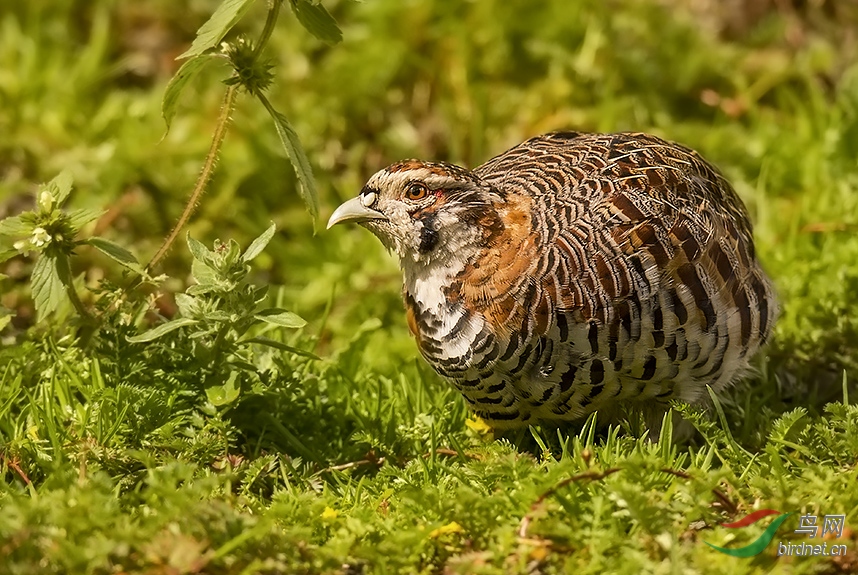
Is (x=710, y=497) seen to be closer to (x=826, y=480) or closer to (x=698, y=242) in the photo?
(x=826, y=480)

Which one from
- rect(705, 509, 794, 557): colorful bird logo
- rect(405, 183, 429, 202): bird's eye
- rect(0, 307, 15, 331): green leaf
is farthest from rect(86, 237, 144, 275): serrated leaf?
rect(705, 509, 794, 557): colorful bird logo

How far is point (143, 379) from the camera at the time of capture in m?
3.84

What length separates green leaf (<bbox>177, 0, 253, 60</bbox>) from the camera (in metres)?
3.38

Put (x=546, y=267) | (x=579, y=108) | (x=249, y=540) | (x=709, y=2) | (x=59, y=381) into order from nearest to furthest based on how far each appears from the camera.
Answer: (x=249, y=540) < (x=546, y=267) < (x=59, y=381) < (x=579, y=108) < (x=709, y=2)

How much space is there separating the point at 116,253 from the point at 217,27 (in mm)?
966

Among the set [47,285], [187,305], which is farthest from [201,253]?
[47,285]

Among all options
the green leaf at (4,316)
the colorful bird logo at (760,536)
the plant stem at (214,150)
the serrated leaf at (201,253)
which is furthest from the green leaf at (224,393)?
the colorful bird logo at (760,536)

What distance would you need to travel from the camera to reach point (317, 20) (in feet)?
12.1

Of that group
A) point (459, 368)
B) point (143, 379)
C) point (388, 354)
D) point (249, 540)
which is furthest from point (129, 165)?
point (249, 540)

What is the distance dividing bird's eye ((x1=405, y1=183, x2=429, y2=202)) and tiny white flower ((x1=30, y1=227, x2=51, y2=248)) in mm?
1315

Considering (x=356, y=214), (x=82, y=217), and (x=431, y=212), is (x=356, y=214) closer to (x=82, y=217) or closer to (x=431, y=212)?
(x=431, y=212)

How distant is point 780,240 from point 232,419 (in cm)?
323

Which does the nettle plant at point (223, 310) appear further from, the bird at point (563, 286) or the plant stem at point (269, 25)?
the plant stem at point (269, 25)

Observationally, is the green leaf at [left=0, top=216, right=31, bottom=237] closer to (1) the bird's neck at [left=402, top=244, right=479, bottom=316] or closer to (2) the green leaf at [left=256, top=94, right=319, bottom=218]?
(2) the green leaf at [left=256, top=94, right=319, bottom=218]
